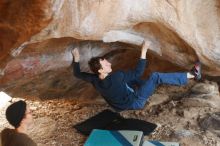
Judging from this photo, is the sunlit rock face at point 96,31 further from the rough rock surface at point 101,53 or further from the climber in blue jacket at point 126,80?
the climber in blue jacket at point 126,80

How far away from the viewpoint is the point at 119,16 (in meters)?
4.69

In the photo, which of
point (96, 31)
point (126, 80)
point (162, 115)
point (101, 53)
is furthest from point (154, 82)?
point (101, 53)

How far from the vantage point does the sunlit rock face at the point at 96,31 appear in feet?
13.5

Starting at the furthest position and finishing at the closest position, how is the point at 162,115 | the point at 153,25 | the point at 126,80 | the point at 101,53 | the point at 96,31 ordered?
the point at 101,53 < the point at 162,115 < the point at 153,25 < the point at 126,80 < the point at 96,31

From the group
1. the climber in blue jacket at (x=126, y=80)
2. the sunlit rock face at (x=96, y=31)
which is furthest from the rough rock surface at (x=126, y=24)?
the climber in blue jacket at (x=126, y=80)

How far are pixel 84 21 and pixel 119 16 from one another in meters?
0.51

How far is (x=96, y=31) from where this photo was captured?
184 inches

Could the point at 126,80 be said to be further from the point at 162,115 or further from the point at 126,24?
the point at 162,115

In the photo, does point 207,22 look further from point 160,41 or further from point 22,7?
point 22,7

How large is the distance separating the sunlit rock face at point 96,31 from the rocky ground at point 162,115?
0.55 meters

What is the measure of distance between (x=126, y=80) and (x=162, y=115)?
1.07m

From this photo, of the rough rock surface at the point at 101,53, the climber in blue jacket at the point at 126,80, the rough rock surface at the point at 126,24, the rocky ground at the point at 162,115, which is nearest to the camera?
the rough rock surface at the point at 126,24

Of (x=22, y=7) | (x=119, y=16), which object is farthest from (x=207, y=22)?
(x=22, y=7)

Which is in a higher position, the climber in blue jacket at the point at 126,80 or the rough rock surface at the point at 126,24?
the rough rock surface at the point at 126,24
